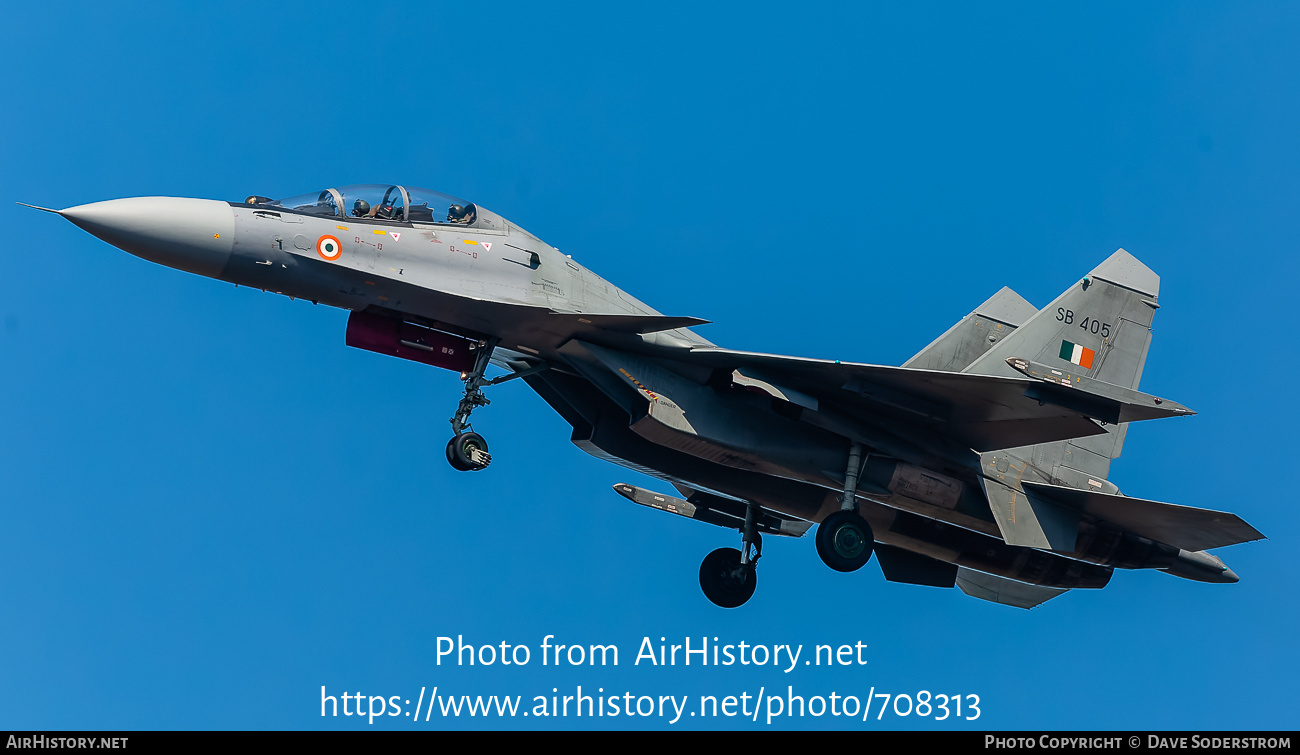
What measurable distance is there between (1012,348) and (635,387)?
526cm

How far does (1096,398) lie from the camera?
1450 centimetres

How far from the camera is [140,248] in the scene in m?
12.9

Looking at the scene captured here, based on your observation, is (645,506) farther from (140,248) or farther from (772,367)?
(140,248)

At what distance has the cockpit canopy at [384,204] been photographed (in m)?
13.9

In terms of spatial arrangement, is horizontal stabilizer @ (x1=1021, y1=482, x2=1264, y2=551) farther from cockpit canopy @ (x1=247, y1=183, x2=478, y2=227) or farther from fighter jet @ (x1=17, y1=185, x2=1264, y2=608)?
cockpit canopy @ (x1=247, y1=183, x2=478, y2=227)

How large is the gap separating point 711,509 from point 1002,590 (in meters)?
4.71

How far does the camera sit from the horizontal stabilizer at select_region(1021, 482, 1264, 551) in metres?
15.4

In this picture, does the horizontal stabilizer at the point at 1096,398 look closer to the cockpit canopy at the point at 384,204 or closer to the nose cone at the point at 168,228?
the cockpit canopy at the point at 384,204

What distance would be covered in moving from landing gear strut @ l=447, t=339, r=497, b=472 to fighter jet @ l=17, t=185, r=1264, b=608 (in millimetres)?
23

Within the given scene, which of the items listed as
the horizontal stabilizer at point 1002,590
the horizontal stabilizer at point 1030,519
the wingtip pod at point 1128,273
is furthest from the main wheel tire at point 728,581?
the wingtip pod at point 1128,273

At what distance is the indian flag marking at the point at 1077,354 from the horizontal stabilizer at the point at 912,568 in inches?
141

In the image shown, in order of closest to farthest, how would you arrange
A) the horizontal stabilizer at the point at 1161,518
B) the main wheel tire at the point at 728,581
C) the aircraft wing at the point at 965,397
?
the aircraft wing at the point at 965,397 < the horizontal stabilizer at the point at 1161,518 < the main wheel tire at the point at 728,581

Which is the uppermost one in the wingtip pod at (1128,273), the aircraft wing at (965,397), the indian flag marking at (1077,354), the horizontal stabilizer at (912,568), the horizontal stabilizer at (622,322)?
A: the wingtip pod at (1128,273)

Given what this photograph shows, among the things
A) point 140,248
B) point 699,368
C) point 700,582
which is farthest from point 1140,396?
point 140,248
